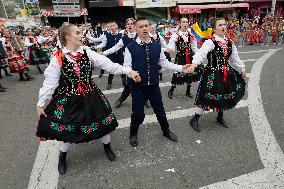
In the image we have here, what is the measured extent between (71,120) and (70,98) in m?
0.28

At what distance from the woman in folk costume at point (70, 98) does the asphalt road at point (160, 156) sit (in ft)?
1.77

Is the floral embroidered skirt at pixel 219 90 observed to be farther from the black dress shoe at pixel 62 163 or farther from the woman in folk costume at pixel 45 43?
the woman in folk costume at pixel 45 43

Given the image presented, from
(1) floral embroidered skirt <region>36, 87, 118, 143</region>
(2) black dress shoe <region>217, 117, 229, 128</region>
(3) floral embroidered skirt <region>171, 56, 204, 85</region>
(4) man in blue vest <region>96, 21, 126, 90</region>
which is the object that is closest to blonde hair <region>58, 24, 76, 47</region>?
(1) floral embroidered skirt <region>36, 87, 118, 143</region>

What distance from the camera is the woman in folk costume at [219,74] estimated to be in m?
4.33

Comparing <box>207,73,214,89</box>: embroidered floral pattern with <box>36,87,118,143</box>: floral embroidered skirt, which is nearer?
<box>36,87,118,143</box>: floral embroidered skirt

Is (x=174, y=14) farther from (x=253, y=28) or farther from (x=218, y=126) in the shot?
(x=218, y=126)

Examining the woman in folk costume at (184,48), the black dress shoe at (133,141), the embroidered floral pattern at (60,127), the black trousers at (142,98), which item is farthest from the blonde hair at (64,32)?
the woman in folk costume at (184,48)

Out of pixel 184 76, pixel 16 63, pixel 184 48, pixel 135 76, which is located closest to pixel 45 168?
pixel 135 76

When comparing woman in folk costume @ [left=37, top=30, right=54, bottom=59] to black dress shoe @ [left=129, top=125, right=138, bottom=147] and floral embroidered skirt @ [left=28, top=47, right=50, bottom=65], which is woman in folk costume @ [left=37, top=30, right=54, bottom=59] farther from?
black dress shoe @ [left=129, top=125, right=138, bottom=147]

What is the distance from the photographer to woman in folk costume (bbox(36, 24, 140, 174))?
3.39 metres

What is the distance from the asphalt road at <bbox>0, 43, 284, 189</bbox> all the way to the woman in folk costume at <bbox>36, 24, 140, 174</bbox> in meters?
0.54

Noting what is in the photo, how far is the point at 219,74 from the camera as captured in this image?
14.6ft

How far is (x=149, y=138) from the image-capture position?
4523mm

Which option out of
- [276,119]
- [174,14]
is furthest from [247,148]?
[174,14]
